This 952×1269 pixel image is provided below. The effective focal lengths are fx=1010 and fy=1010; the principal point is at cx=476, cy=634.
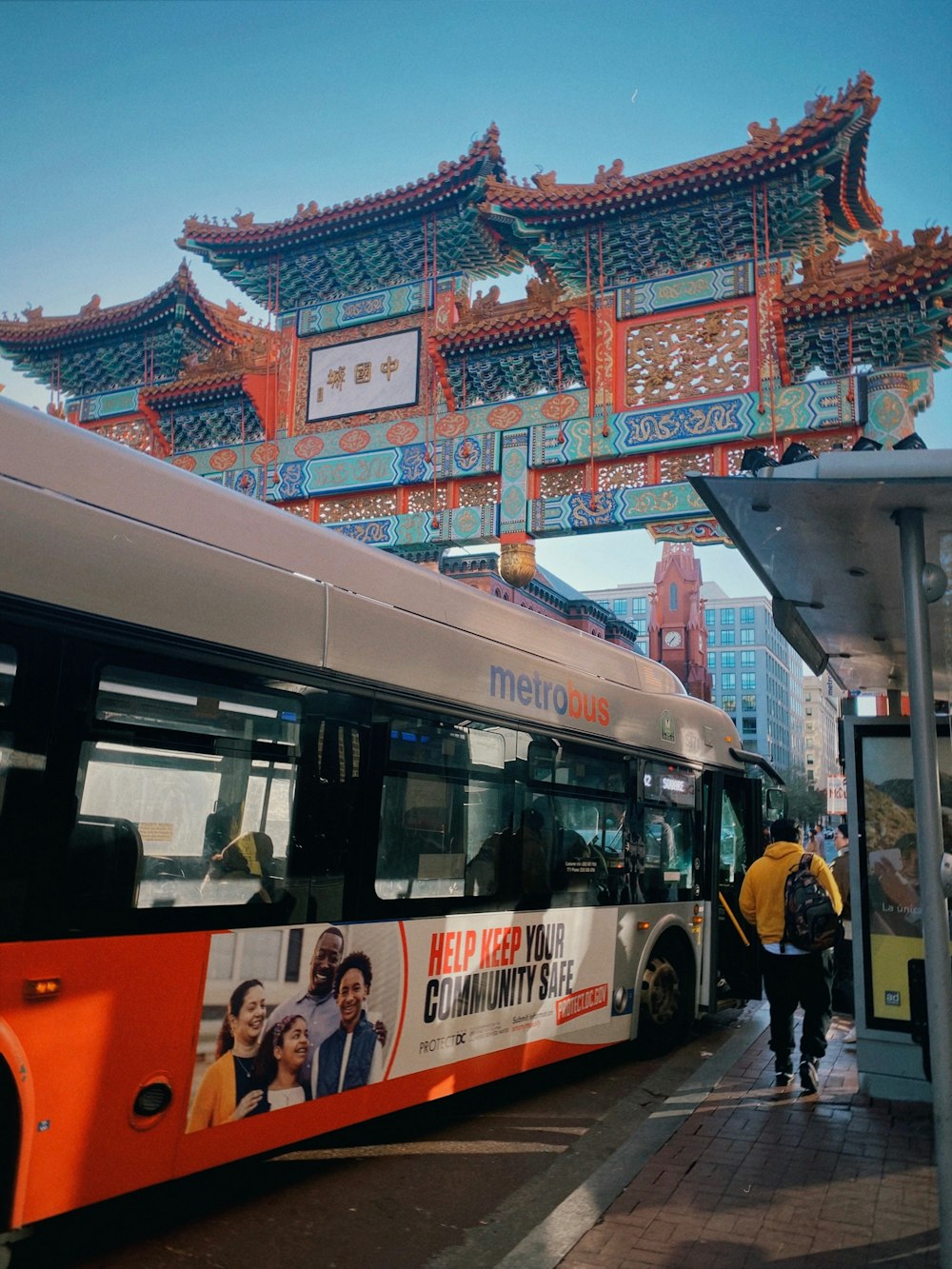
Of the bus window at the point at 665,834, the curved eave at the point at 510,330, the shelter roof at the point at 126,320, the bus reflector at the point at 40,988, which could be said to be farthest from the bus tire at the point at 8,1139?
the shelter roof at the point at 126,320

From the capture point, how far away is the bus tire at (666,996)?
718cm

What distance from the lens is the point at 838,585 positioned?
5438mm

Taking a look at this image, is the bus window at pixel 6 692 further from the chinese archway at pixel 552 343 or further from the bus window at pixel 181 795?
the chinese archway at pixel 552 343

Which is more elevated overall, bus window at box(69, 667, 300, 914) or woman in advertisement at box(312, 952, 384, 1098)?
bus window at box(69, 667, 300, 914)

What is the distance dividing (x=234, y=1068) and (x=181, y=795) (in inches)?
43.9

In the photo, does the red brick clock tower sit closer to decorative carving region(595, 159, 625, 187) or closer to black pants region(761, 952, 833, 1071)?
decorative carving region(595, 159, 625, 187)

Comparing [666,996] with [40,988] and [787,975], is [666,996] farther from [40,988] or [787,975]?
[40,988]

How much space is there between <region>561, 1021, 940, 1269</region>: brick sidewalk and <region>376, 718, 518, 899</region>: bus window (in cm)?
159

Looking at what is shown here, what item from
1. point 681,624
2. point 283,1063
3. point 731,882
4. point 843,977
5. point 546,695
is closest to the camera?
point 283,1063

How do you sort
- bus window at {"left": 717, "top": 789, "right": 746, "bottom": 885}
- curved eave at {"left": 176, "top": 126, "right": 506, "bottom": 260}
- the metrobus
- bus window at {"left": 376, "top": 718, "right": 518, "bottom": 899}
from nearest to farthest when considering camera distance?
the metrobus, bus window at {"left": 376, "top": 718, "right": 518, "bottom": 899}, bus window at {"left": 717, "top": 789, "right": 746, "bottom": 885}, curved eave at {"left": 176, "top": 126, "right": 506, "bottom": 260}

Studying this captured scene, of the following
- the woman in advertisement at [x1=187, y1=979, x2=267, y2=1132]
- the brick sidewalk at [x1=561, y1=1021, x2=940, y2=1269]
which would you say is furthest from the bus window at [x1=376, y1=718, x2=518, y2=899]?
the brick sidewalk at [x1=561, y1=1021, x2=940, y2=1269]

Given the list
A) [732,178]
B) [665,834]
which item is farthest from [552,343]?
[665,834]

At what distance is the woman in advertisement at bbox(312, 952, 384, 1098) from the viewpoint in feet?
14.3

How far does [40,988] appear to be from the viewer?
3215 millimetres
